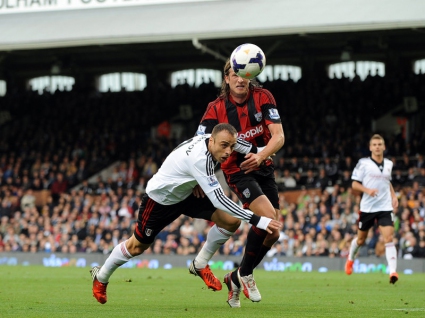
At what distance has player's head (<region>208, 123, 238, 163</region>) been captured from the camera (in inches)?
320

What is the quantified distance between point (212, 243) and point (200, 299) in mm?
1264

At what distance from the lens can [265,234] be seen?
9.27 meters

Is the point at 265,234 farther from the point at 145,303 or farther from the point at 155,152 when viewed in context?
the point at 155,152

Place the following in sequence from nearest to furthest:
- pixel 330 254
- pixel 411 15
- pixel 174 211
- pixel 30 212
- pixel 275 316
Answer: pixel 275 316 < pixel 174 211 < pixel 330 254 < pixel 411 15 < pixel 30 212

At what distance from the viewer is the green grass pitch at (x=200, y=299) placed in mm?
8289

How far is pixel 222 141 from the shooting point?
8125mm

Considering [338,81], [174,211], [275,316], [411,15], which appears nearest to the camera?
[275,316]

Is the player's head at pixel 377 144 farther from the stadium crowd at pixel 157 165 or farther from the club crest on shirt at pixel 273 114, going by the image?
the stadium crowd at pixel 157 165

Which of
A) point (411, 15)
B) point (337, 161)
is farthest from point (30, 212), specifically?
point (411, 15)

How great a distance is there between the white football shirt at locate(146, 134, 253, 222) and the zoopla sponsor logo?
770mm

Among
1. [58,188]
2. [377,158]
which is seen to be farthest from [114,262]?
[58,188]

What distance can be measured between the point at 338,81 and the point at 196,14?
633 centimetres

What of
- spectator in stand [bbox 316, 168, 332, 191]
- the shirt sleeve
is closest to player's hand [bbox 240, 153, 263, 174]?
the shirt sleeve

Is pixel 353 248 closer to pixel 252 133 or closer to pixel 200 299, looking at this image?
pixel 200 299
